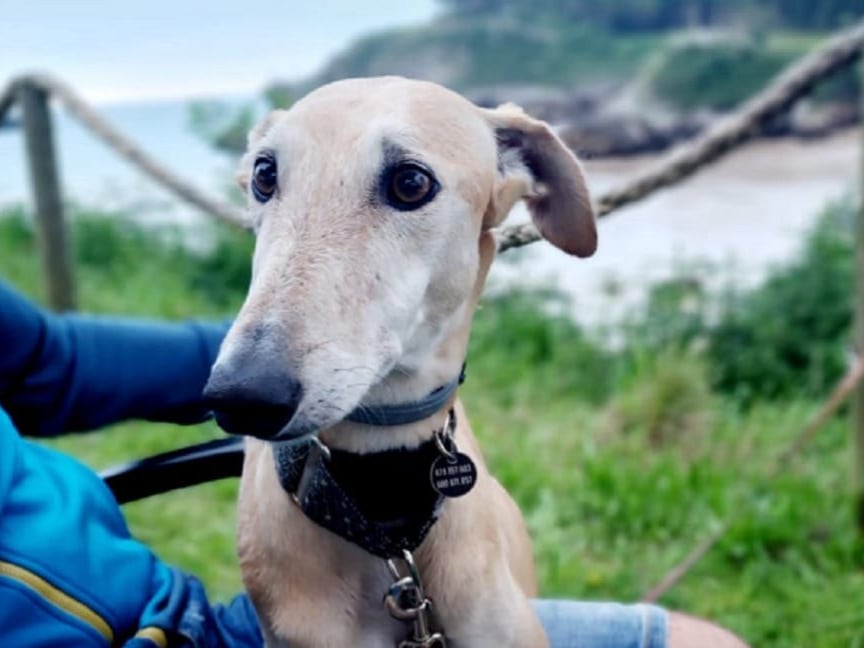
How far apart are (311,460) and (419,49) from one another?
120 ft

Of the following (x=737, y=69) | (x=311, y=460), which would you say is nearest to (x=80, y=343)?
(x=311, y=460)

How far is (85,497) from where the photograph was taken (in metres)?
1.66

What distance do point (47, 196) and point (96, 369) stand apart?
11.7 ft

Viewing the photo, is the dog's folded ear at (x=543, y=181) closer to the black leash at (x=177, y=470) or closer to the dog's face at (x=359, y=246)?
the dog's face at (x=359, y=246)

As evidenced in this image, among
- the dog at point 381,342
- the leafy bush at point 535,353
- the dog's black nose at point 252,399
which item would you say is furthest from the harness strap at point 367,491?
the leafy bush at point 535,353

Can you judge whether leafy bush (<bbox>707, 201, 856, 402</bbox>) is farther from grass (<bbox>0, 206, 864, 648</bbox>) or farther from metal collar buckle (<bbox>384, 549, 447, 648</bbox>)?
metal collar buckle (<bbox>384, 549, 447, 648</bbox>)

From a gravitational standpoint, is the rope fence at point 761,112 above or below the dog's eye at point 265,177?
below

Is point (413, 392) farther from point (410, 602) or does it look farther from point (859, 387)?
point (859, 387)

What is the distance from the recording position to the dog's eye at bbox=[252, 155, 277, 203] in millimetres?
1381

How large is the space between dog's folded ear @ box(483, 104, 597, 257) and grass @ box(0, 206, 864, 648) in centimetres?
164

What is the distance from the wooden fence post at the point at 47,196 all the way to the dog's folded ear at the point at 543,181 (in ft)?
13.3

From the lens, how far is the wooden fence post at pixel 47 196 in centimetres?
525

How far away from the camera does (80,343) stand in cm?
198

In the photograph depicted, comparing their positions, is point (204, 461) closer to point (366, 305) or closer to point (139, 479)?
point (139, 479)
